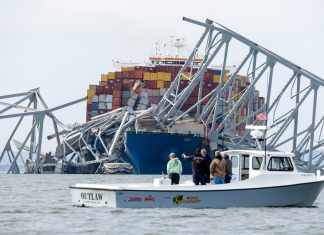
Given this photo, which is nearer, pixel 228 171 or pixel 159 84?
pixel 228 171

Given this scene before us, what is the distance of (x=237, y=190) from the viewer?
3928cm

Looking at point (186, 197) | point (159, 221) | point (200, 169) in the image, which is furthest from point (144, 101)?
point (159, 221)

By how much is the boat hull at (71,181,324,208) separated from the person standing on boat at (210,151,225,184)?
1.94ft

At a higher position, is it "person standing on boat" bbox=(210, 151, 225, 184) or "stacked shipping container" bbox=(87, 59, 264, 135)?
"stacked shipping container" bbox=(87, 59, 264, 135)

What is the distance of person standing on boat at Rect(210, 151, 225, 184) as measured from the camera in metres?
39.6

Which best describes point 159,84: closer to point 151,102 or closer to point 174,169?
point 151,102

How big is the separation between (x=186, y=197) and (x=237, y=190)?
1632 mm

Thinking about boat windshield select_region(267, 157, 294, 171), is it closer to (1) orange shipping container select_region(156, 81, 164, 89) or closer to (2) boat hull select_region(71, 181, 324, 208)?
(2) boat hull select_region(71, 181, 324, 208)

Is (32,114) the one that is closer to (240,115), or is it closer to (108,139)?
(108,139)

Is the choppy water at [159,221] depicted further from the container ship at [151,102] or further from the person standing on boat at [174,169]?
the container ship at [151,102]

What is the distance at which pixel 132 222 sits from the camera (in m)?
35.1

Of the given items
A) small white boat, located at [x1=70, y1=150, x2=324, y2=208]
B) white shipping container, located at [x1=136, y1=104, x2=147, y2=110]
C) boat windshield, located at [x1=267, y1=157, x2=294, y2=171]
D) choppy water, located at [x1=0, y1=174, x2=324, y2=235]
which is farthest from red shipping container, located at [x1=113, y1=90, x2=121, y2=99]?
boat windshield, located at [x1=267, y1=157, x2=294, y2=171]

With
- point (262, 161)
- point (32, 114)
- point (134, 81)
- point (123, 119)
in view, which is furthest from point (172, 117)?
point (262, 161)

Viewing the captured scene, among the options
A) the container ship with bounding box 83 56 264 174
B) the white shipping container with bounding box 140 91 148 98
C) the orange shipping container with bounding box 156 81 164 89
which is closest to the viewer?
the container ship with bounding box 83 56 264 174
